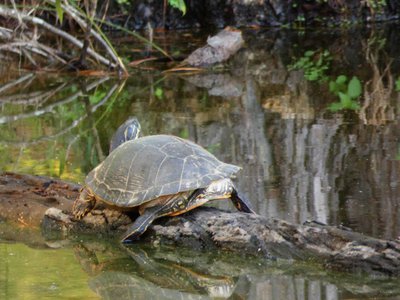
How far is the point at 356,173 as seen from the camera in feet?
21.8

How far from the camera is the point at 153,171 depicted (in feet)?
17.3

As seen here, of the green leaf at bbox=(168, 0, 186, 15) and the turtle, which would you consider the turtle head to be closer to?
the turtle

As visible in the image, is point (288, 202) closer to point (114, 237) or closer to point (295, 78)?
point (114, 237)

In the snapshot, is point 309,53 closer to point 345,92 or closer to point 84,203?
point 345,92

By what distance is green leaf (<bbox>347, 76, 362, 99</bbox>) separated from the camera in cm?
992

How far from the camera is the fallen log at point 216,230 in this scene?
15.0 ft

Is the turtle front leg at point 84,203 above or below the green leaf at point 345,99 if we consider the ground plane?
below

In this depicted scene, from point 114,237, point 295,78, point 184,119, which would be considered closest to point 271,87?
point 295,78

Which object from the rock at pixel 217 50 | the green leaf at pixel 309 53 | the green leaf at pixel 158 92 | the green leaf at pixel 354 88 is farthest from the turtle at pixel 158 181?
the green leaf at pixel 309 53

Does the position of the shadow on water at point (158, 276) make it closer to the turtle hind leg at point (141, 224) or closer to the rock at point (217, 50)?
the turtle hind leg at point (141, 224)

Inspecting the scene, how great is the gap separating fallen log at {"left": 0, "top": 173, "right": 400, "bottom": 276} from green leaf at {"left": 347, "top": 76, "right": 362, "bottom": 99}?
4.77 m

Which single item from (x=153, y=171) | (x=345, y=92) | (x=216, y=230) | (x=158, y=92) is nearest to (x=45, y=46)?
(x=158, y=92)

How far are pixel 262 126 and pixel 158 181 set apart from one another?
3.47 meters

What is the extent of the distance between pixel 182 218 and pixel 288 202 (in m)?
1.03
